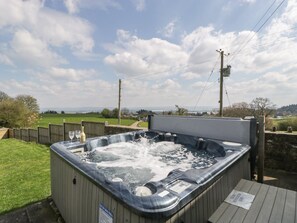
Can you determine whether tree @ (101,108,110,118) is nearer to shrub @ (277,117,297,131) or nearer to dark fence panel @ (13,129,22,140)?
dark fence panel @ (13,129,22,140)

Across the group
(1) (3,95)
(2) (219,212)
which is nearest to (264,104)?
(2) (219,212)

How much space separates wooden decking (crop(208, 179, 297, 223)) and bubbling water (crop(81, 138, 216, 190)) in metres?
0.72

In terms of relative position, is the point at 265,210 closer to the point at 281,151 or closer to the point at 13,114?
the point at 281,151

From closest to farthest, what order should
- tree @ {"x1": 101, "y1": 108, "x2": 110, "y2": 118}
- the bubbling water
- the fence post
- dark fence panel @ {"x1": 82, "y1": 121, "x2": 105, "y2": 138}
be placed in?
the bubbling water < the fence post < dark fence panel @ {"x1": 82, "y1": 121, "x2": 105, "y2": 138} < tree @ {"x1": 101, "y1": 108, "x2": 110, "y2": 118}

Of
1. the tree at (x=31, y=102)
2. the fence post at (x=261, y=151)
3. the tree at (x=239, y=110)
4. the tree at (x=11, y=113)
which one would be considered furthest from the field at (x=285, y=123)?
the tree at (x=31, y=102)

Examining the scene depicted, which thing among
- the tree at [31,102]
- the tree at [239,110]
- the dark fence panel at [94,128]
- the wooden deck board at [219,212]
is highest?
the tree at [31,102]

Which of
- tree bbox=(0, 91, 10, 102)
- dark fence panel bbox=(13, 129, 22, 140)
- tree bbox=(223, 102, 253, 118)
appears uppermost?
tree bbox=(0, 91, 10, 102)

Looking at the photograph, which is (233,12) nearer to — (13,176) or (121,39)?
(121,39)

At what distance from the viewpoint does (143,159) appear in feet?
11.7

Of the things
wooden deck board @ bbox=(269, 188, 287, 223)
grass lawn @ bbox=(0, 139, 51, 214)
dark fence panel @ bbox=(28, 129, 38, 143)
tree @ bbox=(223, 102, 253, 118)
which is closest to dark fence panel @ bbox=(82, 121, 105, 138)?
grass lawn @ bbox=(0, 139, 51, 214)

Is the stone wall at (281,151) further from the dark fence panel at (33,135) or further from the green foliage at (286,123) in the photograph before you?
the dark fence panel at (33,135)

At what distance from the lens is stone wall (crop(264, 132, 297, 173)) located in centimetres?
345

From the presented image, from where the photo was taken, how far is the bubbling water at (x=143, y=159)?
2.81 metres

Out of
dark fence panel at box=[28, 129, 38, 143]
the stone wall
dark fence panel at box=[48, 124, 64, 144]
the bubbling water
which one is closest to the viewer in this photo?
the bubbling water
